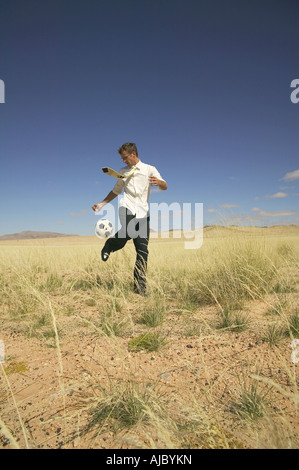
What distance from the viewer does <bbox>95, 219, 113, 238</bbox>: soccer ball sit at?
415 centimetres

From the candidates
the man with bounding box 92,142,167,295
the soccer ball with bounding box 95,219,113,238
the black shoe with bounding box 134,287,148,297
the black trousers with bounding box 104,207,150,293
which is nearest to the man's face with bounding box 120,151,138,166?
the man with bounding box 92,142,167,295

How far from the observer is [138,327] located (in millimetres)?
2525

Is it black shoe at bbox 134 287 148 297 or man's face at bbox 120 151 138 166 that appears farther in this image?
man's face at bbox 120 151 138 166

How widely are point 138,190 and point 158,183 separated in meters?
0.33

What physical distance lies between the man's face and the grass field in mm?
1954

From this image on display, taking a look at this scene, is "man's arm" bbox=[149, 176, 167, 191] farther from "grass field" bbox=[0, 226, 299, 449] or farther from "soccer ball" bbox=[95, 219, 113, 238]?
"grass field" bbox=[0, 226, 299, 449]

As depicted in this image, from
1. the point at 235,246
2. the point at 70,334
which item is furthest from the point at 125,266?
the point at 70,334

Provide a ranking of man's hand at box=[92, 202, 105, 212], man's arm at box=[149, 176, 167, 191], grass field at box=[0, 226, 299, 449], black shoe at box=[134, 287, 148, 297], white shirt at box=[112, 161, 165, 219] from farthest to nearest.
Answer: man's hand at box=[92, 202, 105, 212], white shirt at box=[112, 161, 165, 219], man's arm at box=[149, 176, 167, 191], black shoe at box=[134, 287, 148, 297], grass field at box=[0, 226, 299, 449]

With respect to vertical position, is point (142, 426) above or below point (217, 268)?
below

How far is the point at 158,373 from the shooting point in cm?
172

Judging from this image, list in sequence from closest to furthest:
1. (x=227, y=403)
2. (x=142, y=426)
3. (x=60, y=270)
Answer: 1. (x=142, y=426)
2. (x=227, y=403)
3. (x=60, y=270)
